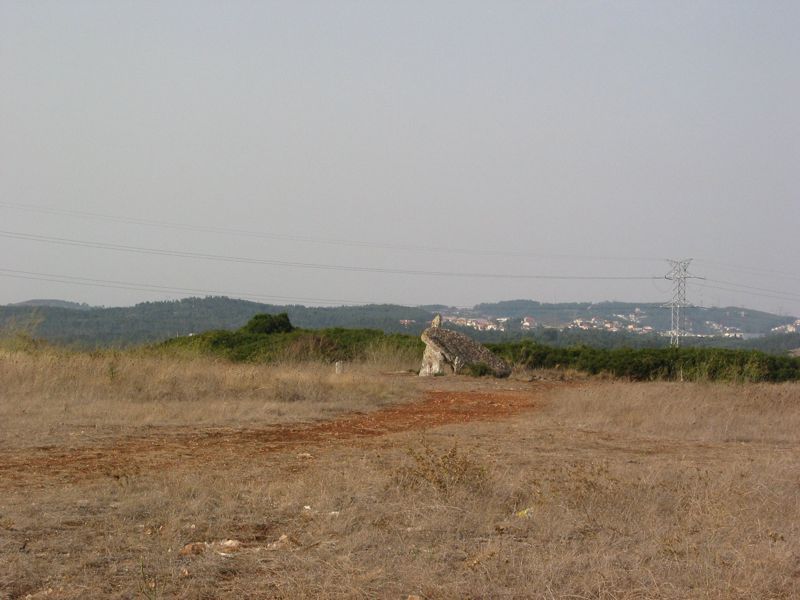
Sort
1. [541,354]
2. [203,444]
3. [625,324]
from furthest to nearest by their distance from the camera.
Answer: [625,324] → [541,354] → [203,444]

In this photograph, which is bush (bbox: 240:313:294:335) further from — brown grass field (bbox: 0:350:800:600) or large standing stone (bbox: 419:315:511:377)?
brown grass field (bbox: 0:350:800:600)

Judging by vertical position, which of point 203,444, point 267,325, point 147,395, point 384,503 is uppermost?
point 267,325

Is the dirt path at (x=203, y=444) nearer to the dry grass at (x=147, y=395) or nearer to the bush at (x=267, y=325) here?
the dry grass at (x=147, y=395)

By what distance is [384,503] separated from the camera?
22.5ft

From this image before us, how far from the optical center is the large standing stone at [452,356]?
23094 millimetres

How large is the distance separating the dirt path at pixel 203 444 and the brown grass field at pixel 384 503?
0.06 m

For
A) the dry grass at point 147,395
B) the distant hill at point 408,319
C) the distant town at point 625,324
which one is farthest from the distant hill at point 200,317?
the dry grass at point 147,395

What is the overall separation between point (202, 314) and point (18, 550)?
5716 centimetres

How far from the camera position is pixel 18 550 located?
17.5 feet

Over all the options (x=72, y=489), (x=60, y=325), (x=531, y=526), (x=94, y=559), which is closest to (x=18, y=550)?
(x=94, y=559)

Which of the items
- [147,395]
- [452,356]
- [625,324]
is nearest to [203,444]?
[147,395]

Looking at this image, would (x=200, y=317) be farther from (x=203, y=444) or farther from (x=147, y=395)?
(x=203, y=444)

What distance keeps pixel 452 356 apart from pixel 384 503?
1645cm

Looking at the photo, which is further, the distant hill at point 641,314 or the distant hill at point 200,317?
the distant hill at point 641,314
